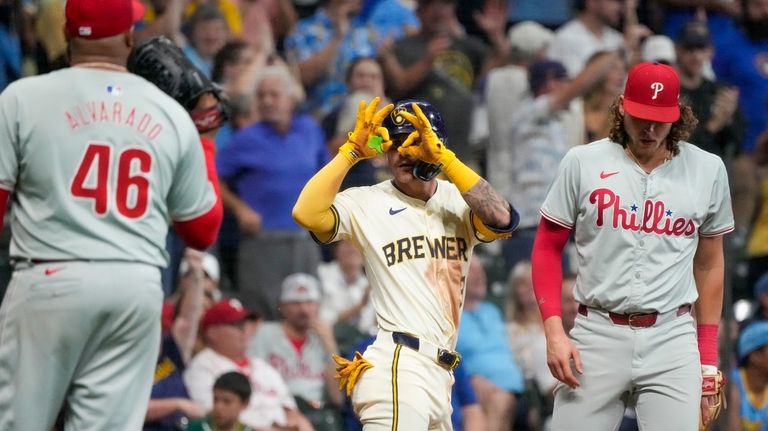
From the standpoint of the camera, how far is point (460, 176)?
208 inches

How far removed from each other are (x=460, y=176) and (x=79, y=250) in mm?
1546

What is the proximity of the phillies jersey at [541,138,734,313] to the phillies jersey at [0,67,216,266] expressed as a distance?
1679 mm

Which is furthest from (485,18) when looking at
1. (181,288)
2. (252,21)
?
(181,288)

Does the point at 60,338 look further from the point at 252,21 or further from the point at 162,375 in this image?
the point at 252,21

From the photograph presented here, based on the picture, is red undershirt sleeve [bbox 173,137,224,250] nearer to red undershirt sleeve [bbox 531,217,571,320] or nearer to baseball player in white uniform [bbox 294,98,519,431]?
baseball player in white uniform [bbox 294,98,519,431]

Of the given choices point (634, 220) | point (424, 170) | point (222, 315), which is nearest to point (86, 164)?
point (424, 170)

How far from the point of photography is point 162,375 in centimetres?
831

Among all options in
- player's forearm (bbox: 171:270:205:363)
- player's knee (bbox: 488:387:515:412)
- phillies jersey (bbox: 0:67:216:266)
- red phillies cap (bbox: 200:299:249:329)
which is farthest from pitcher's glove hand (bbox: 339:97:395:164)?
player's knee (bbox: 488:387:515:412)

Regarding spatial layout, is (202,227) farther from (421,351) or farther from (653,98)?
(653,98)

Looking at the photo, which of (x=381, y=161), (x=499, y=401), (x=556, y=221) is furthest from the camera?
(x=381, y=161)

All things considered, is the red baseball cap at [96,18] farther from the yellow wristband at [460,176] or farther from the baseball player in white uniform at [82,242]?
the yellow wristband at [460,176]

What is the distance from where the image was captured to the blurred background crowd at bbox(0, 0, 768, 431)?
8633 mm

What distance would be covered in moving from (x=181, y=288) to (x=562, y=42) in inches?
147

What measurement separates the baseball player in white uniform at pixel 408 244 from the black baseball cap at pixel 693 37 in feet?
17.1
